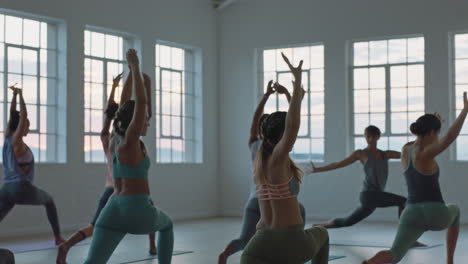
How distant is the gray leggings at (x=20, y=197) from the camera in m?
6.91

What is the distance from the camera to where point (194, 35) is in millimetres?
11789

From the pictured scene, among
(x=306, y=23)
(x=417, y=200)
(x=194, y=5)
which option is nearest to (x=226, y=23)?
(x=194, y=5)

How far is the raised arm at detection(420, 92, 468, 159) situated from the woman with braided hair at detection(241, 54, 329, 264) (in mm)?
1610

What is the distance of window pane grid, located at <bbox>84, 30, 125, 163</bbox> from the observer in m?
9.97

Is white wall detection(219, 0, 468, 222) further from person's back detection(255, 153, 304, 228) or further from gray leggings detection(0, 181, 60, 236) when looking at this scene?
person's back detection(255, 153, 304, 228)

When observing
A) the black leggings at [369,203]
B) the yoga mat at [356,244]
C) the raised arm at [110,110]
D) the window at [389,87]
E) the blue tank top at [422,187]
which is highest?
the window at [389,87]

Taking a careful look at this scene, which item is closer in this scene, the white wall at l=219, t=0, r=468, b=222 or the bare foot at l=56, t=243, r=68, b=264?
the bare foot at l=56, t=243, r=68, b=264

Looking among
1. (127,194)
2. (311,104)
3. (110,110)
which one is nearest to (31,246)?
(110,110)

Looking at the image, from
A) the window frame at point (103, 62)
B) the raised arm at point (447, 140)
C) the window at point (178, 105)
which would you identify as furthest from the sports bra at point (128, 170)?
the window at point (178, 105)

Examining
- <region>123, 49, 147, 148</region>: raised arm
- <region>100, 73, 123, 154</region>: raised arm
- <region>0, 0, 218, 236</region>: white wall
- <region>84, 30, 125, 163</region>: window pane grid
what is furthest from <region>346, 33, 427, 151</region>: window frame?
<region>123, 49, 147, 148</region>: raised arm

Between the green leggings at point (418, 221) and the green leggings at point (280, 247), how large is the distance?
166 centimetres

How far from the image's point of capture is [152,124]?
11.0 metres

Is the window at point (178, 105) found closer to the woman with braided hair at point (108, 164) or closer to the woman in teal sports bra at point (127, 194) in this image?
the woman with braided hair at point (108, 164)

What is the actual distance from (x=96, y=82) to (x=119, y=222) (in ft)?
21.7
